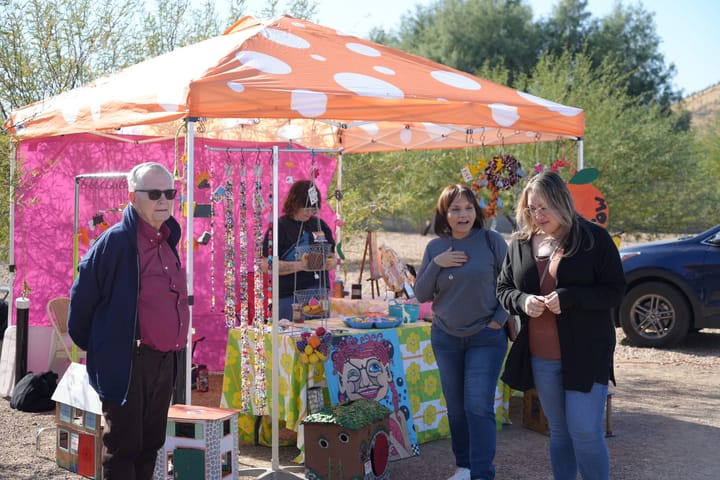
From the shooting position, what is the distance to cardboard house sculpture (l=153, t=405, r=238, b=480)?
13.5 feet

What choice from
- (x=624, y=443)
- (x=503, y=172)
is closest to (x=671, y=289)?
(x=503, y=172)

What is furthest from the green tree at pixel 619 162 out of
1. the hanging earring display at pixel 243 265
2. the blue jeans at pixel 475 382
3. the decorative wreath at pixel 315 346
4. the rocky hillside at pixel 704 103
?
the rocky hillside at pixel 704 103

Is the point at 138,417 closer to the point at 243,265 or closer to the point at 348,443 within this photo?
the point at 348,443

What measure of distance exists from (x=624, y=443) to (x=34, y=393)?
4.35 meters

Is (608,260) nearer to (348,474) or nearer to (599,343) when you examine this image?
(599,343)

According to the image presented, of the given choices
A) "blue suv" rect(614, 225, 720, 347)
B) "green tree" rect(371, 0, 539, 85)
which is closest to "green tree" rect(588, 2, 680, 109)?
"green tree" rect(371, 0, 539, 85)

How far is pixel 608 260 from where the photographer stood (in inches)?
130

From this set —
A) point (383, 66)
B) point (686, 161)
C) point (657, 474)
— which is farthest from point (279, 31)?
point (686, 161)

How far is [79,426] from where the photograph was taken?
15.0 feet

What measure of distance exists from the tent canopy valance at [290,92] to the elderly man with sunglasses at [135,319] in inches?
39.4

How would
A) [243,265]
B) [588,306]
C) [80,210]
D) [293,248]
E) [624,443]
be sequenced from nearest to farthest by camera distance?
1. [588,306]
2. [243,265]
3. [624,443]
4. [293,248]
5. [80,210]

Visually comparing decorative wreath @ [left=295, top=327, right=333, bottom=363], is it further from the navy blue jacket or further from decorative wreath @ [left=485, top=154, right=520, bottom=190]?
decorative wreath @ [left=485, top=154, right=520, bottom=190]

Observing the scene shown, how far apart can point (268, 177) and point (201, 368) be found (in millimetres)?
2076

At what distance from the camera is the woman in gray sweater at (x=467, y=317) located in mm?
4059
